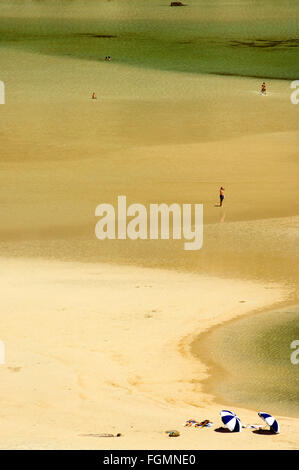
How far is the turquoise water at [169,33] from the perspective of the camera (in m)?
81.8

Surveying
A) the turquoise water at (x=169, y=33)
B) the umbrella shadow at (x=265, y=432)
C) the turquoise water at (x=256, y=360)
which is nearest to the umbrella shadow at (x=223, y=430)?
the umbrella shadow at (x=265, y=432)

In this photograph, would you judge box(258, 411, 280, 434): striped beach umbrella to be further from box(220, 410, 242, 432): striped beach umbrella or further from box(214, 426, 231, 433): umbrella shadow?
box(214, 426, 231, 433): umbrella shadow

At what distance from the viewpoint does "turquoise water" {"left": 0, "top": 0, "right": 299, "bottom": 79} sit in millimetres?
81750

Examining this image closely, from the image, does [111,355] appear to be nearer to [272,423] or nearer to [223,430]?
[223,430]

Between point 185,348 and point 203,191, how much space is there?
63.0 ft

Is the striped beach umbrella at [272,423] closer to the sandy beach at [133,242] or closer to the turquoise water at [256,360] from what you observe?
the sandy beach at [133,242]

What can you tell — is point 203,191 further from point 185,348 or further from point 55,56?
point 55,56

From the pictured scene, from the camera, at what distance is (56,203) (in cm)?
4278

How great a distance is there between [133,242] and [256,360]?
40.9 feet

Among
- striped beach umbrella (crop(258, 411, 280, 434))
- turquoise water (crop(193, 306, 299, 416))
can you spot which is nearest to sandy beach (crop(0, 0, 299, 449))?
striped beach umbrella (crop(258, 411, 280, 434))

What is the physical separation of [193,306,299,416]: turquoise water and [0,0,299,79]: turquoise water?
160 ft

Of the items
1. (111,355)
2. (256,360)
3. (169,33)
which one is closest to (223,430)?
(256,360)

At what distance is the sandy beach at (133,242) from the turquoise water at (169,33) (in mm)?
625
